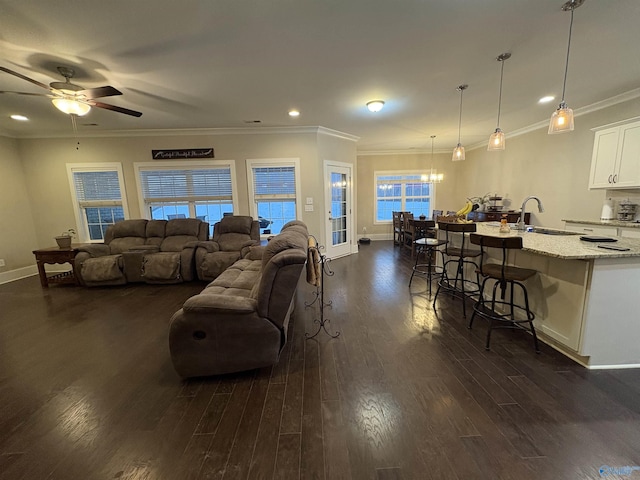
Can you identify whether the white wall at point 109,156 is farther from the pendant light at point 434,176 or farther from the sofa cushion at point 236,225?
the pendant light at point 434,176

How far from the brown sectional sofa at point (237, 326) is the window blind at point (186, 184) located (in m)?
3.80

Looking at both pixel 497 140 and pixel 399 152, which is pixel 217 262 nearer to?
pixel 497 140

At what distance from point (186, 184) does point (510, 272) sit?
5.55 metres

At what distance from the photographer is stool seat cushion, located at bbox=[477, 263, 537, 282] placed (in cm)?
223

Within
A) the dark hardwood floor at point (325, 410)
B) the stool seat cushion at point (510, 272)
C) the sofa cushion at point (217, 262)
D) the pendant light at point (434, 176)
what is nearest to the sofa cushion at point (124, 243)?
the sofa cushion at point (217, 262)

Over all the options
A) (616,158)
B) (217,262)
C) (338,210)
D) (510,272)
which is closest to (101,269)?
(217,262)

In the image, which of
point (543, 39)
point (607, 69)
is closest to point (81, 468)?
point (543, 39)

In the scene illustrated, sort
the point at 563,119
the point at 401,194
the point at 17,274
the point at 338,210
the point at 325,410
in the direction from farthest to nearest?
the point at 401,194 < the point at 338,210 < the point at 17,274 < the point at 563,119 < the point at 325,410

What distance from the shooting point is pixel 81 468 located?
4.32 feet

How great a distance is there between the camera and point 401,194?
7.90 m

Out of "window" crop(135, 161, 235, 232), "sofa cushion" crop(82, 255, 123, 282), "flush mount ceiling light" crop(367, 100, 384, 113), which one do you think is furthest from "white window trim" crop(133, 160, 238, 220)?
"flush mount ceiling light" crop(367, 100, 384, 113)

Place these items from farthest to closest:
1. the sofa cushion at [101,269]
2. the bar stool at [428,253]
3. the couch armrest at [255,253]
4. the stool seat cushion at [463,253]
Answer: the sofa cushion at [101,269] → the couch armrest at [255,253] → the bar stool at [428,253] → the stool seat cushion at [463,253]

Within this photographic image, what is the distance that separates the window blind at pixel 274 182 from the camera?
17.0 ft

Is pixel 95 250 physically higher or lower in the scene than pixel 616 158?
lower
